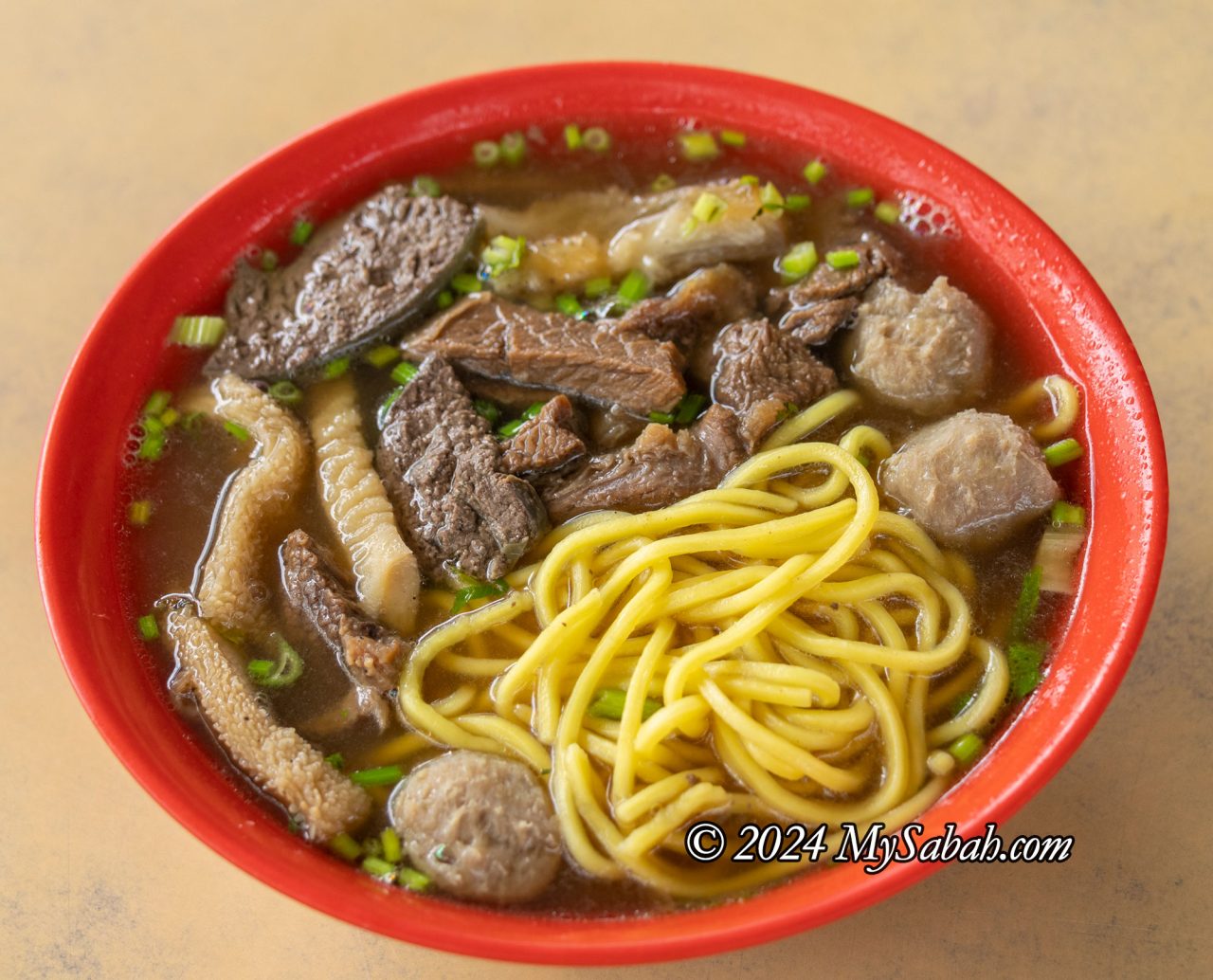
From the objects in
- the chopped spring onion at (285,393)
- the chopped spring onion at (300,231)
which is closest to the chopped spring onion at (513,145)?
the chopped spring onion at (300,231)

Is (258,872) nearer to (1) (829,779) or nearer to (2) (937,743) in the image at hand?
(1) (829,779)

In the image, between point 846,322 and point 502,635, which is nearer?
point 502,635

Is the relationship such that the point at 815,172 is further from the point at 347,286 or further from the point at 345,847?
the point at 345,847

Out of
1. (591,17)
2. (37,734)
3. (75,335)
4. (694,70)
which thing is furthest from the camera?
(591,17)

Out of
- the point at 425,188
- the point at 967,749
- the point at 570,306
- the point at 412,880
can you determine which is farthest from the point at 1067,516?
the point at 425,188


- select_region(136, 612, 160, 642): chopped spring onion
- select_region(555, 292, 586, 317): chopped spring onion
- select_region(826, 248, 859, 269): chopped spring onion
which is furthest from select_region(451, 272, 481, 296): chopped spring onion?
select_region(136, 612, 160, 642): chopped spring onion

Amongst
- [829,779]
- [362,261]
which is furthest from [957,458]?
[362,261]

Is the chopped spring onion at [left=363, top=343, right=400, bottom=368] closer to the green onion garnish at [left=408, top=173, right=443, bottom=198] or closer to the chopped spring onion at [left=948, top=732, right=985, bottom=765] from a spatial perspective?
the green onion garnish at [left=408, top=173, right=443, bottom=198]
